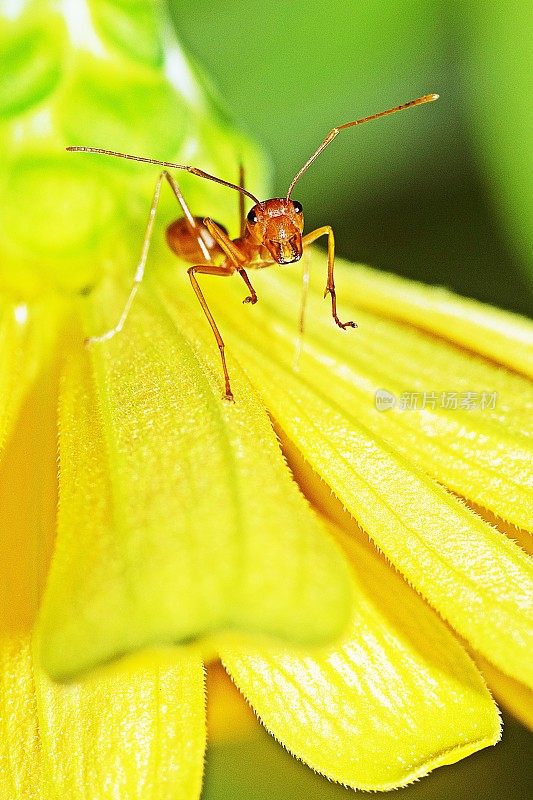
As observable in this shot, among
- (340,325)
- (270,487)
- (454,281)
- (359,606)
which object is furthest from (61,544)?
(454,281)

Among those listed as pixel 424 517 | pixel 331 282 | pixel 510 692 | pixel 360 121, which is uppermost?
pixel 360 121

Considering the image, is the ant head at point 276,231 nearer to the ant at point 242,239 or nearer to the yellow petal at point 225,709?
the ant at point 242,239

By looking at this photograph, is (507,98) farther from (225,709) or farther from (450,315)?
(225,709)

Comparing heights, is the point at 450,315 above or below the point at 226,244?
below

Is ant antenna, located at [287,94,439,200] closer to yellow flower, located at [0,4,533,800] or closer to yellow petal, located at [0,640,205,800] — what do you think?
yellow flower, located at [0,4,533,800]

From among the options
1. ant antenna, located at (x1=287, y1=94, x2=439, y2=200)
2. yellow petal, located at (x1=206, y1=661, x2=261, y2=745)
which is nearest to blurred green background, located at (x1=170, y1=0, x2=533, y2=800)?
ant antenna, located at (x1=287, y1=94, x2=439, y2=200)

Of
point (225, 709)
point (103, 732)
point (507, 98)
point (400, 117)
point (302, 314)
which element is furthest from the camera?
point (400, 117)

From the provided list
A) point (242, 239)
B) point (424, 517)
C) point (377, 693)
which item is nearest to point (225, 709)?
point (377, 693)
